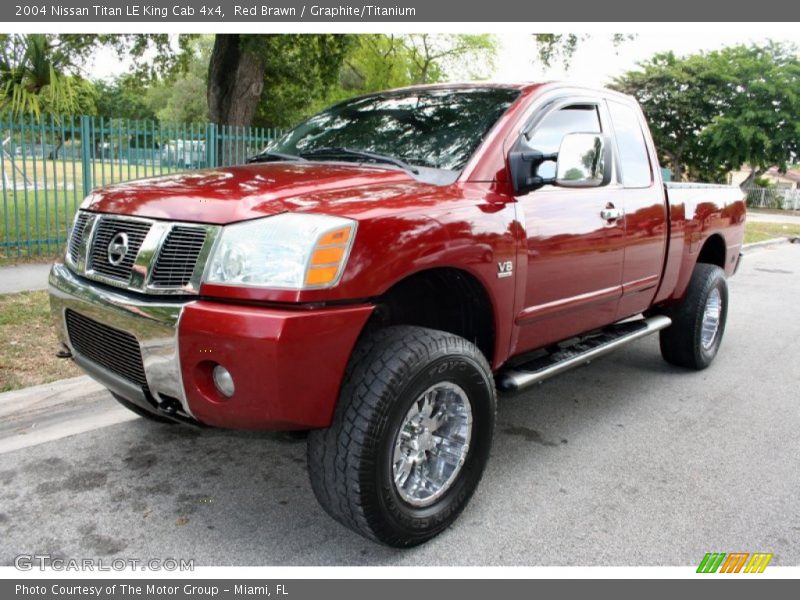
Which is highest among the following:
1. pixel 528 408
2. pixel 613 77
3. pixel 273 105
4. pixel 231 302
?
pixel 613 77

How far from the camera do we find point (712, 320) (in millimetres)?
5742

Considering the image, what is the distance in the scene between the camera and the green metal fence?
889cm

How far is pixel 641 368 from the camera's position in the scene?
5652 millimetres

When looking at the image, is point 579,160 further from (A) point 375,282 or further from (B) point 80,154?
(B) point 80,154

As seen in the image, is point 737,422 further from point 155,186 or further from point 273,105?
point 273,105

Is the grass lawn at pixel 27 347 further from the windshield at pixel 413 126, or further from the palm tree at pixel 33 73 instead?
the palm tree at pixel 33 73

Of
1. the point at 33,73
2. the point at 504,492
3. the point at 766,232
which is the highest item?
the point at 33,73

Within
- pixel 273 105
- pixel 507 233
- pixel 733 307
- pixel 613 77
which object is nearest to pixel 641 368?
pixel 507 233

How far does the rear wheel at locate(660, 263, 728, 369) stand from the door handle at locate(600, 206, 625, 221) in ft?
5.30

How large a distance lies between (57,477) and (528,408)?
112 inches

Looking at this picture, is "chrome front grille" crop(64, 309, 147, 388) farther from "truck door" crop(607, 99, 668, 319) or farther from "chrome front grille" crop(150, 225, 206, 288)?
"truck door" crop(607, 99, 668, 319)

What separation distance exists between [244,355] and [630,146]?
3.28 metres

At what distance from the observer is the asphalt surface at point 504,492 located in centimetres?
281

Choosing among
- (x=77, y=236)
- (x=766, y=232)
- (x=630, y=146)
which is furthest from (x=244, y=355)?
(x=766, y=232)
